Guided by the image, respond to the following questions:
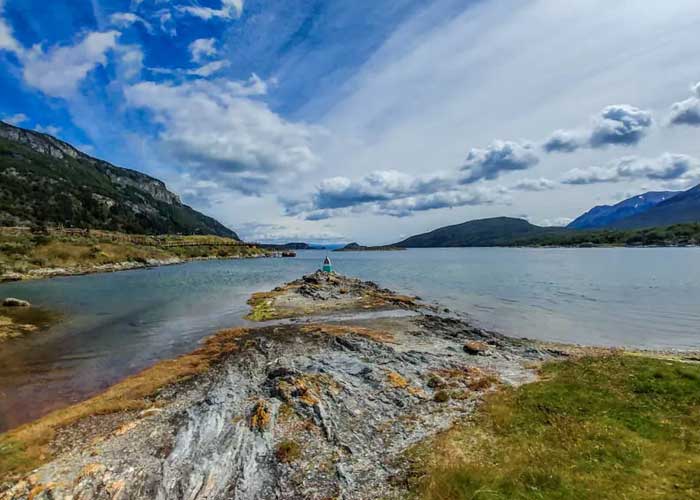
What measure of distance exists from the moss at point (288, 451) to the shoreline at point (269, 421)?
1.9 inches

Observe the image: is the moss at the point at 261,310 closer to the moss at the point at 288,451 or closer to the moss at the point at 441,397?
the moss at the point at 441,397

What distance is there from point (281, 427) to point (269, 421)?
27.1 inches

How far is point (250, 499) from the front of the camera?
37.8 feet

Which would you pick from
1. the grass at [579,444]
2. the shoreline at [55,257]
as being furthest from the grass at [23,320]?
the shoreline at [55,257]

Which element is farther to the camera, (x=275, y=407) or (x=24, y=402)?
(x=24, y=402)

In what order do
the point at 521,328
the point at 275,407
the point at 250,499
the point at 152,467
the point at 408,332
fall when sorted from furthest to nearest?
the point at 521,328
the point at 408,332
the point at 275,407
the point at 152,467
the point at 250,499

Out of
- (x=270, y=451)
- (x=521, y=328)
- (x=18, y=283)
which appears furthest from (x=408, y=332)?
(x=18, y=283)

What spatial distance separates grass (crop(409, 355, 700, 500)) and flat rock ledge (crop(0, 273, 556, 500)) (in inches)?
56.6

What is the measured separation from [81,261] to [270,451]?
135 m

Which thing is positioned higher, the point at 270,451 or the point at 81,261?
the point at 81,261

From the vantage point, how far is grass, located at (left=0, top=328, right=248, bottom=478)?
14.0 metres

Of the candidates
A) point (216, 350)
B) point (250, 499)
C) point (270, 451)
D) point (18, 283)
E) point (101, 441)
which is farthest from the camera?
point (18, 283)

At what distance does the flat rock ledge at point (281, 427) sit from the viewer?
39.4 feet

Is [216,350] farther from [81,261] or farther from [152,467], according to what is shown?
[81,261]
